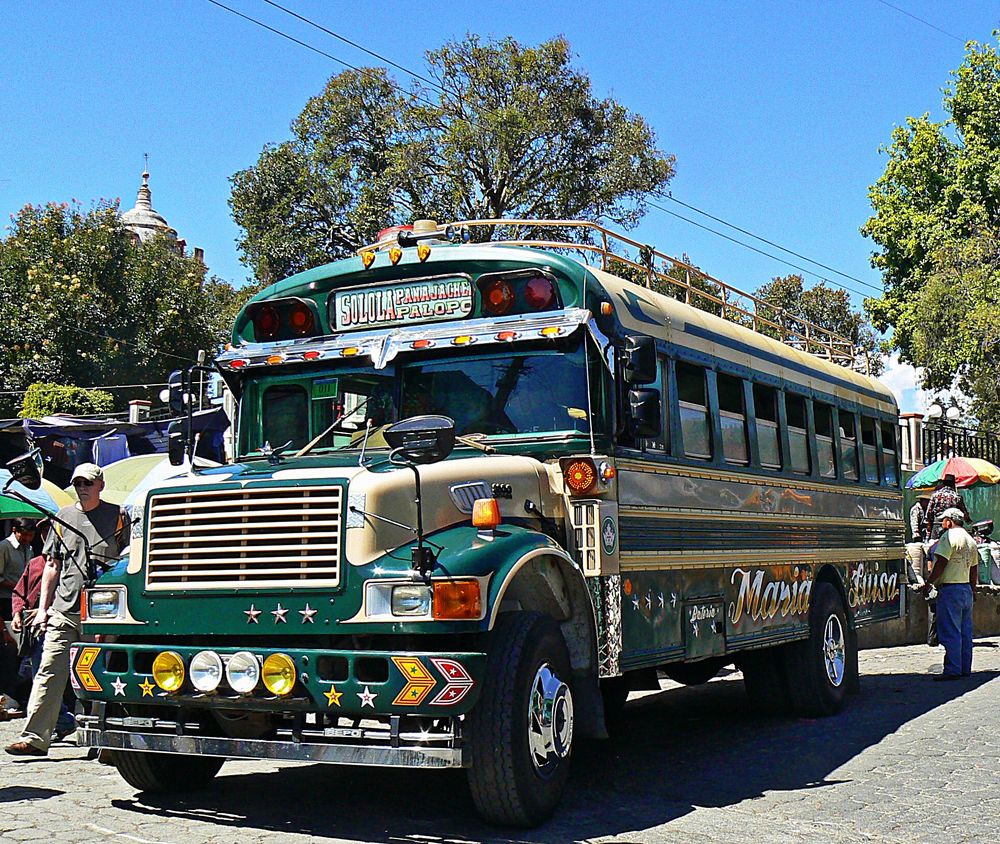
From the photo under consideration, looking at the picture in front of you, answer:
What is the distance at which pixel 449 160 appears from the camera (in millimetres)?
31922

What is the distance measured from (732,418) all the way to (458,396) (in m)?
2.74

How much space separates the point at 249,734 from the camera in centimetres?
702

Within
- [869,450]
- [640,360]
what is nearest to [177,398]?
[640,360]

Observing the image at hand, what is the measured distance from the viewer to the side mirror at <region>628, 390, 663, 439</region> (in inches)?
279

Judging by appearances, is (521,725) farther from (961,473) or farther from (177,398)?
(961,473)

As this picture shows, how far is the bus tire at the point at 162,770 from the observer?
22.8 feet

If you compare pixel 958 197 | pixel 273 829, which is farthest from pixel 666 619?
pixel 958 197

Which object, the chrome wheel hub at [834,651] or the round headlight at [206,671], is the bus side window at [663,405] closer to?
the round headlight at [206,671]

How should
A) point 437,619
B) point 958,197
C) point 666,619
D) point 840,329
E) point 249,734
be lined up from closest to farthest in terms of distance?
1. point 437,619
2. point 249,734
3. point 666,619
4. point 958,197
5. point 840,329

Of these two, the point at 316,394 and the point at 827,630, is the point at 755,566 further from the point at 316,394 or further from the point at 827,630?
the point at 316,394

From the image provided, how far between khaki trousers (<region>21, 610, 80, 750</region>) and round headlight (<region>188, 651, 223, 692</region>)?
2.61 metres

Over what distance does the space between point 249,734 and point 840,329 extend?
167ft

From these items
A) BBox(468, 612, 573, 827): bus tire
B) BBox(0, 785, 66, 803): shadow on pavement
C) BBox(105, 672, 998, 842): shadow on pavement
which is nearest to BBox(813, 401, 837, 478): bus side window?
BBox(105, 672, 998, 842): shadow on pavement

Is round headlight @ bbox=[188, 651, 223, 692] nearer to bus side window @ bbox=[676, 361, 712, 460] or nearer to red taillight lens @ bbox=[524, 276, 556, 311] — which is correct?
red taillight lens @ bbox=[524, 276, 556, 311]
